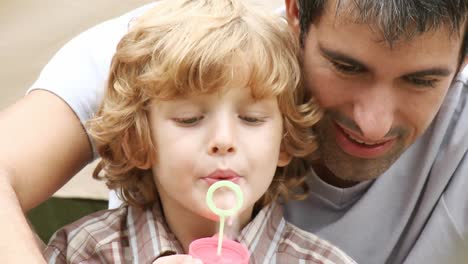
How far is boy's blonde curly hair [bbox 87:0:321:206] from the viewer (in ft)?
4.36

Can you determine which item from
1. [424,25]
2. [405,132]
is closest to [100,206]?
[405,132]

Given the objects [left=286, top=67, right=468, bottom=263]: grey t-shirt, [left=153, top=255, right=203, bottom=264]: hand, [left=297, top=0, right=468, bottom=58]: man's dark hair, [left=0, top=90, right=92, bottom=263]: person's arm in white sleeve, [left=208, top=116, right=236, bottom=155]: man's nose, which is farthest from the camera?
[left=286, top=67, right=468, bottom=263]: grey t-shirt

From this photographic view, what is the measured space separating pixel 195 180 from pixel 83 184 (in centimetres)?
135

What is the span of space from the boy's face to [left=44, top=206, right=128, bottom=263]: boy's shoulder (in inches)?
7.4

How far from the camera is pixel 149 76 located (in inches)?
53.5

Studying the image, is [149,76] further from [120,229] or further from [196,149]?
[120,229]

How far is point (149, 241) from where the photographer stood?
1468 mm

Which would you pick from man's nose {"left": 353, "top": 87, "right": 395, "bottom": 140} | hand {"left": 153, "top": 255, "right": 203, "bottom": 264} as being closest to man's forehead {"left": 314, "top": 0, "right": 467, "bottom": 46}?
man's nose {"left": 353, "top": 87, "right": 395, "bottom": 140}

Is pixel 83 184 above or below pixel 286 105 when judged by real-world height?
below

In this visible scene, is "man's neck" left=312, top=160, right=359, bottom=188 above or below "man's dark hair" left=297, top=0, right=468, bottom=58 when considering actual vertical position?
below

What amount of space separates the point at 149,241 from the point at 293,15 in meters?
0.53

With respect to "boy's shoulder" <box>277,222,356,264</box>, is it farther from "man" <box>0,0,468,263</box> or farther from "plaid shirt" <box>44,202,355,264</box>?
"man" <box>0,0,468,263</box>

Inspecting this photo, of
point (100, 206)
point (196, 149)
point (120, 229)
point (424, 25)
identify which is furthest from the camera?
point (100, 206)

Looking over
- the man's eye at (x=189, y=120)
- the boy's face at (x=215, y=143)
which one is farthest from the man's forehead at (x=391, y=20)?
the man's eye at (x=189, y=120)
